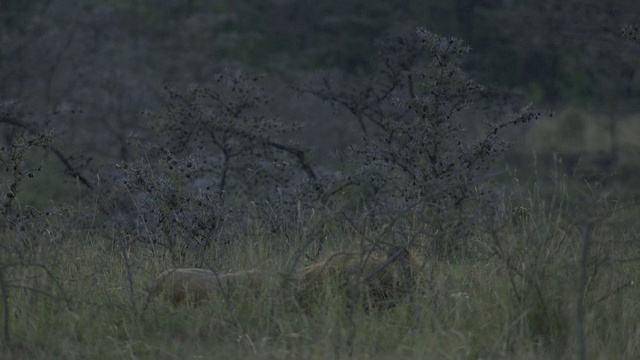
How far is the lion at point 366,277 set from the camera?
6.00 m

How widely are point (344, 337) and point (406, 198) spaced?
302 centimetres

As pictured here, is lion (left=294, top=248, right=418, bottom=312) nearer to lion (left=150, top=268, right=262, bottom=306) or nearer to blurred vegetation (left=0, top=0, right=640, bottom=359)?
blurred vegetation (left=0, top=0, right=640, bottom=359)

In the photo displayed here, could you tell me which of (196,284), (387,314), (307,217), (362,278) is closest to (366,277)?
(362,278)

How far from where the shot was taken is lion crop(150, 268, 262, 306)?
6.09m

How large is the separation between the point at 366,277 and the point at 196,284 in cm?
100

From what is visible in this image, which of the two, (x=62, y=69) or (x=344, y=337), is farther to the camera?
(x=62, y=69)

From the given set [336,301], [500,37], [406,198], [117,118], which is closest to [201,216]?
[406,198]

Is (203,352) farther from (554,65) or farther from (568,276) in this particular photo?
(554,65)

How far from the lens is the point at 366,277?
5988mm

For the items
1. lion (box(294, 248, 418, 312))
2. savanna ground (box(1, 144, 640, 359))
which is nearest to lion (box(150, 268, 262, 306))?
savanna ground (box(1, 144, 640, 359))

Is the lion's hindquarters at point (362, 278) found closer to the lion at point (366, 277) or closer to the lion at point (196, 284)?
the lion at point (366, 277)

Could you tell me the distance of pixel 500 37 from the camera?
29.4m

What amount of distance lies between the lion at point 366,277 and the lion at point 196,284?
0.29 m

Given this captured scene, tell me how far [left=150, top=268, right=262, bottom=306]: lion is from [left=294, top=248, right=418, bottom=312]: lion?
0.29 m
